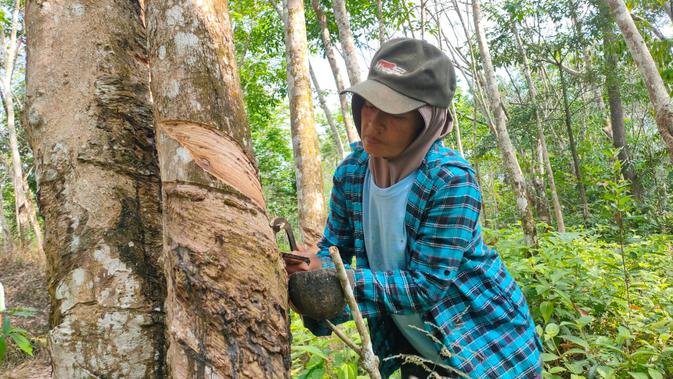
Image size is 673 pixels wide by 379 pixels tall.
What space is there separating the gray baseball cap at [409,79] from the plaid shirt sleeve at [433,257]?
0.21m

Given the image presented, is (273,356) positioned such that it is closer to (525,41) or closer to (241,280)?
(241,280)

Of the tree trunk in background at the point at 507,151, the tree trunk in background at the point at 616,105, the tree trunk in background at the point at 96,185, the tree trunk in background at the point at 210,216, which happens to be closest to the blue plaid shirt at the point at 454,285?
the tree trunk in background at the point at 210,216

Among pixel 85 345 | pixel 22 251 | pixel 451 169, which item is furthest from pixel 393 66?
pixel 22 251

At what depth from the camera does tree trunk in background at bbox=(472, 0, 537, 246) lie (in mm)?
4797

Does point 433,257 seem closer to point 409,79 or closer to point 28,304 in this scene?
point 409,79

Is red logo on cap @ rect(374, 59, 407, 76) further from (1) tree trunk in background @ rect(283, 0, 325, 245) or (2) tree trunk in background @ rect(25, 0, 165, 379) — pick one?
(1) tree trunk in background @ rect(283, 0, 325, 245)

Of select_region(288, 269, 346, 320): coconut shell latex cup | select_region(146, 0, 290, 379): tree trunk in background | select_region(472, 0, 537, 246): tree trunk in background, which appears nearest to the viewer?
select_region(146, 0, 290, 379): tree trunk in background

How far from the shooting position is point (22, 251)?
9109 millimetres

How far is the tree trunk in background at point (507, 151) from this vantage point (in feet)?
15.7

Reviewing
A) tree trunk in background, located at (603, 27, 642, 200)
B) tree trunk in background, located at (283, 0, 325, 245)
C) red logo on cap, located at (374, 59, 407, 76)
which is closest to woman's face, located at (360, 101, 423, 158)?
red logo on cap, located at (374, 59, 407, 76)

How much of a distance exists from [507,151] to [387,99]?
5529mm

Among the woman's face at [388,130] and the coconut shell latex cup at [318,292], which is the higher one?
the woman's face at [388,130]

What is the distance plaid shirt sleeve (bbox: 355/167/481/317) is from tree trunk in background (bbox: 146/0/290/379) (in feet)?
0.89

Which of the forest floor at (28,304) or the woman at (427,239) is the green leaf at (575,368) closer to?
A: the woman at (427,239)
